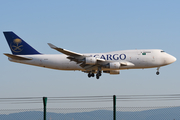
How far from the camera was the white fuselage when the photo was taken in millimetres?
45000

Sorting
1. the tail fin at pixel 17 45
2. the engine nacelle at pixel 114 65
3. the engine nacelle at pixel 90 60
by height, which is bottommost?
the engine nacelle at pixel 114 65

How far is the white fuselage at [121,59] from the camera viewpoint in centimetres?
4500

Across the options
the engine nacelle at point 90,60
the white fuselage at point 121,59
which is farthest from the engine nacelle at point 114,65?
the engine nacelle at point 90,60

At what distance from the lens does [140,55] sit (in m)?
45.3

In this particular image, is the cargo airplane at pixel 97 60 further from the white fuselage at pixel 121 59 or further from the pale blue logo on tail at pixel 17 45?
the pale blue logo on tail at pixel 17 45

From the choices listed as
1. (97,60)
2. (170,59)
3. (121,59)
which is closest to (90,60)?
(97,60)

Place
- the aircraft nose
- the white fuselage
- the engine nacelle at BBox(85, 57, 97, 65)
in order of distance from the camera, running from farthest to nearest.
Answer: the aircraft nose, the white fuselage, the engine nacelle at BBox(85, 57, 97, 65)

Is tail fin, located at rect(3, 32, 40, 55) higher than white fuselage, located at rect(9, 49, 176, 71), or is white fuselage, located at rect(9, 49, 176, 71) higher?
tail fin, located at rect(3, 32, 40, 55)

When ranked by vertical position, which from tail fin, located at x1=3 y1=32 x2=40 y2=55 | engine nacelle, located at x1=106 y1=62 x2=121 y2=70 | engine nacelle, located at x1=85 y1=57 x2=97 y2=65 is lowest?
engine nacelle, located at x1=106 y1=62 x2=121 y2=70

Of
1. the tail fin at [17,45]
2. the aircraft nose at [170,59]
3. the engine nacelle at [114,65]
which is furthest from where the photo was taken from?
the tail fin at [17,45]

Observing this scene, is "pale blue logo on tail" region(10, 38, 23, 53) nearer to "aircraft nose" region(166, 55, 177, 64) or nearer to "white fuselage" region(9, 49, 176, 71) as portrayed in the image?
"white fuselage" region(9, 49, 176, 71)

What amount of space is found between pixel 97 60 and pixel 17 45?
16.4 meters

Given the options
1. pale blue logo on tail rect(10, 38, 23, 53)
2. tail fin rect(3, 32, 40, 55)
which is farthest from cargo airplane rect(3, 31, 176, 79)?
pale blue logo on tail rect(10, 38, 23, 53)

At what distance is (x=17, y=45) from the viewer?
51.2 m
